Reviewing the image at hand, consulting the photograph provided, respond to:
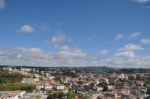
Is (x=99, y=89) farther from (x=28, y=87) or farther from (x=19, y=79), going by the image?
(x=19, y=79)

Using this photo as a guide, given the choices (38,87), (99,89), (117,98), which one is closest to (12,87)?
(38,87)

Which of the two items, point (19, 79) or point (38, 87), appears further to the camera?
point (19, 79)

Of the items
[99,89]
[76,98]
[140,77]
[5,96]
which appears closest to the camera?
[76,98]

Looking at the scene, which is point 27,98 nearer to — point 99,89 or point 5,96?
point 5,96

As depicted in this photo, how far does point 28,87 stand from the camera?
6675cm

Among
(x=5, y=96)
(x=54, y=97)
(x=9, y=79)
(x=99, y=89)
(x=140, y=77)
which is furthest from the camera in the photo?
(x=140, y=77)

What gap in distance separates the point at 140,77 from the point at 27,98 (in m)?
66.3

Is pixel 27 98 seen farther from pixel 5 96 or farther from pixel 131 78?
pixel 131 78

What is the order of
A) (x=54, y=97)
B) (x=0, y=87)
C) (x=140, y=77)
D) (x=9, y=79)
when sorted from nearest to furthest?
1. (x=54, y=97)
2. (x=0, y=87)
3. (x=9, y=79)
4. (x=140, y=77)

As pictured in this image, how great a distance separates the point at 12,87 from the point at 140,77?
54365 millimetres

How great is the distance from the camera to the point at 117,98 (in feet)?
168

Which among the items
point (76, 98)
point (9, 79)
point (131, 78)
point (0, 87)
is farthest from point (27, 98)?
point (131, 78)

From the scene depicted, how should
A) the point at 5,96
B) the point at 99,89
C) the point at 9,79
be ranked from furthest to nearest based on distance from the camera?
the point at 9,79
the point at 99,89
the point at 5,96

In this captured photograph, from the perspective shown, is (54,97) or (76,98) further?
(54,97)
